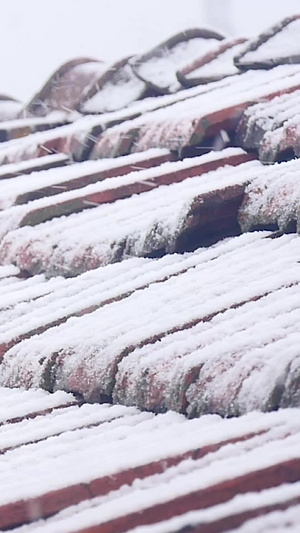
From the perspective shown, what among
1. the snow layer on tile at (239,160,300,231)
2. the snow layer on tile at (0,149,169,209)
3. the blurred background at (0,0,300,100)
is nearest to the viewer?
the snow layer on tile at (239,160,300,231)

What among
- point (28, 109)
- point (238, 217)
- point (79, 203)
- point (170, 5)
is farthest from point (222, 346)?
point (170, 5)

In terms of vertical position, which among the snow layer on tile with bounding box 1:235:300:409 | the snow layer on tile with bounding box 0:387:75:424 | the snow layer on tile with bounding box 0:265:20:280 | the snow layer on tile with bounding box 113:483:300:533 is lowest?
the snow layer on tile with bounding box 113:483:300:533

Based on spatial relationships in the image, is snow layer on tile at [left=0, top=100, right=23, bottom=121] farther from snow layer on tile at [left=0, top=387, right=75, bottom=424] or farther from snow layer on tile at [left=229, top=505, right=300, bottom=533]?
snow layer on tile at [left=229, top=505, right=300, bottom=533]

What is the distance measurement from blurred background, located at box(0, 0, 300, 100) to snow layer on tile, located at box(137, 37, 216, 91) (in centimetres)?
5437

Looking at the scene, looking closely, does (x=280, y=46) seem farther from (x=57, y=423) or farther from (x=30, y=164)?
(x=57, y=423)

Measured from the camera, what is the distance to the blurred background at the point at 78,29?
6536cm

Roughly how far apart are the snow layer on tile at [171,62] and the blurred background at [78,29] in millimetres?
54371

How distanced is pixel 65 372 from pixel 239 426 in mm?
769

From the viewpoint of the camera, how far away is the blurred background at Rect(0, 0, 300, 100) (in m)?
65.4

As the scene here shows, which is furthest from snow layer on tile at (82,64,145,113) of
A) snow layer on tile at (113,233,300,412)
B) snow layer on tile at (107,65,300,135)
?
snow layer on tile at (113,233,300,412)

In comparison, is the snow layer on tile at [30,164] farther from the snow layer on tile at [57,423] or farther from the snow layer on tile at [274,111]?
the snow layer on tile at [57,423]

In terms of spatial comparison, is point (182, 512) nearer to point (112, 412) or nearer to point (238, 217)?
point (112, 412)

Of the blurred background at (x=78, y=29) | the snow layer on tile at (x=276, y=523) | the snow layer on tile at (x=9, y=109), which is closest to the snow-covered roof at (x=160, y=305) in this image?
the snow layer on tile at (x=276, y=523)

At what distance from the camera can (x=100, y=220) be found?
3.47 m
